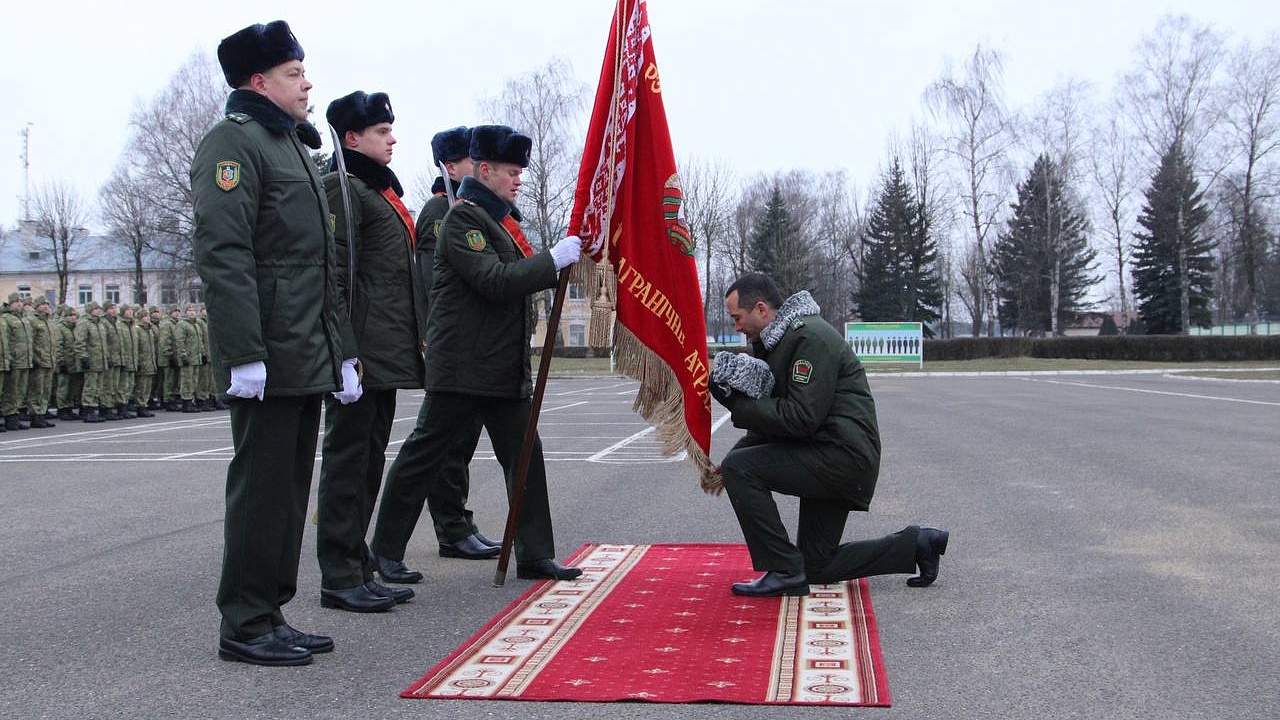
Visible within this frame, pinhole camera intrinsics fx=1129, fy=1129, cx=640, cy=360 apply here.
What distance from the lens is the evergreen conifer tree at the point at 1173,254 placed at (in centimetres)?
5428

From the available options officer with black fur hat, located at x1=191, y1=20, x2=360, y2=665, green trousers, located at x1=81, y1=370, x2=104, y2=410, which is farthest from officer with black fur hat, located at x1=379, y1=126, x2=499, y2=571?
green trousers, located at x1=81, y1=370, x2=104, y2=410

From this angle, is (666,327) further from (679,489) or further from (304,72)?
(679,489)

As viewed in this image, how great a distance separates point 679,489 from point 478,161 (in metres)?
4.29

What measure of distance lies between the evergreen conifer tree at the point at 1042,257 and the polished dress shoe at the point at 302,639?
56976 mm

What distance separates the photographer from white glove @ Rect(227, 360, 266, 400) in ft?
13.0

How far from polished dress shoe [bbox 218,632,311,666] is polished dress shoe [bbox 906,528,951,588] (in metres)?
2.82

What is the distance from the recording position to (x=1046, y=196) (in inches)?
2347

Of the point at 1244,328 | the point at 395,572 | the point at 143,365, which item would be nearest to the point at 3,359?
the point at 143,365

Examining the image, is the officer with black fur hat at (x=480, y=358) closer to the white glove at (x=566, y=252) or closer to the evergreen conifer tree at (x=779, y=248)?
the white glove at (x=566, y=252)

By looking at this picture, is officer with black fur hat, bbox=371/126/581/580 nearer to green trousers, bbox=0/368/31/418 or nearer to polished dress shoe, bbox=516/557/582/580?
polished dress shoe, bbox=516/557/582/580

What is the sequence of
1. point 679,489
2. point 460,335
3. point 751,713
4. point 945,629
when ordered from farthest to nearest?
point 679,489, point 460,335, point 945,629, point 751,713

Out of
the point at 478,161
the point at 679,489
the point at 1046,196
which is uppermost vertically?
the point at 1046,196

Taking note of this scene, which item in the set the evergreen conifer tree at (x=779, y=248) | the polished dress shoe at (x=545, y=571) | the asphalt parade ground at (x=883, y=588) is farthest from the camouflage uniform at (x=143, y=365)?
the evergreen conifer tree at (x=779, y=248)

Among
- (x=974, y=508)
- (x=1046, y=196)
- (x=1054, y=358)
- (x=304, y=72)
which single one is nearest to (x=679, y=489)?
(x=974, y=508)
